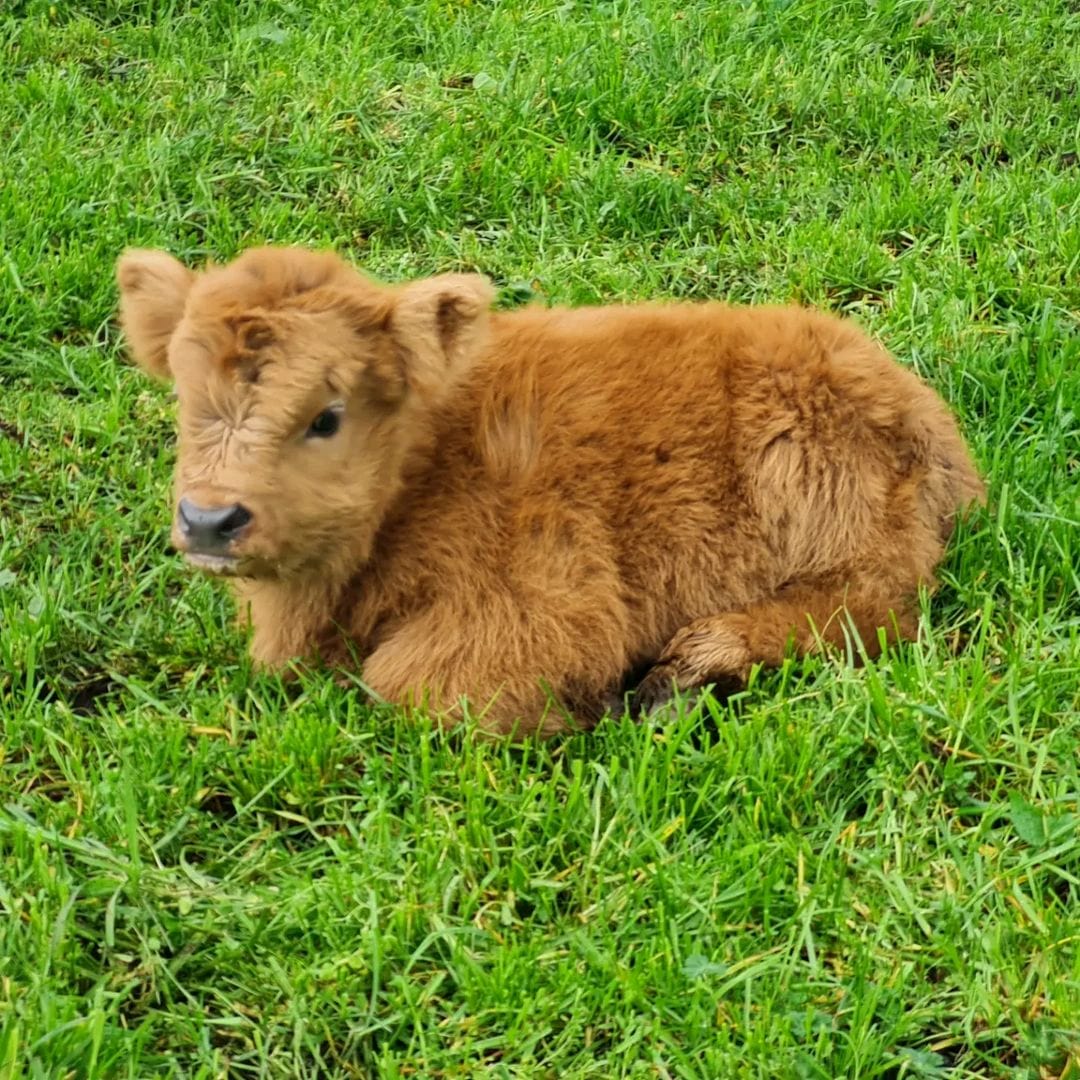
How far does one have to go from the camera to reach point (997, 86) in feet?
24.4

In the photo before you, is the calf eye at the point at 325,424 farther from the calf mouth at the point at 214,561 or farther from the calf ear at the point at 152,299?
the calf ear at the point at 152,299

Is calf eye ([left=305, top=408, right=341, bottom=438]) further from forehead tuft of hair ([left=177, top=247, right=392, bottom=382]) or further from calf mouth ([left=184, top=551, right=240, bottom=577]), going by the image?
calf mouth ([left=184, top=551, right=240, bottom=577])

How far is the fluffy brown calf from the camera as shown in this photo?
4.30 metres

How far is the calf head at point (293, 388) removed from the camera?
4.04 m

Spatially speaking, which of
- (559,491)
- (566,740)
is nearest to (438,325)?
(559,491)

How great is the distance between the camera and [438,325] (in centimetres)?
436

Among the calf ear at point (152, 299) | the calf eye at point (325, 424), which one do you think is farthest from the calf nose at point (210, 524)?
the calf ear at point (152, 299)

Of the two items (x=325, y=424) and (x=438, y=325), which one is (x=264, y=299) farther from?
(x=438, y=325)

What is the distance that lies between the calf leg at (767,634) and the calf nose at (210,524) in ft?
4.39

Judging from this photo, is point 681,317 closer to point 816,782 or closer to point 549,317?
point 549,317

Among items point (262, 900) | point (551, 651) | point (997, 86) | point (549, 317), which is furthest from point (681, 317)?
point (997, 86)

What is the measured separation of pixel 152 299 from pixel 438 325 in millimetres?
898

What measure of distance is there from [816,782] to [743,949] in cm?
59

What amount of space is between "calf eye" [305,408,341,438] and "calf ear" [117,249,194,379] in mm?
626
